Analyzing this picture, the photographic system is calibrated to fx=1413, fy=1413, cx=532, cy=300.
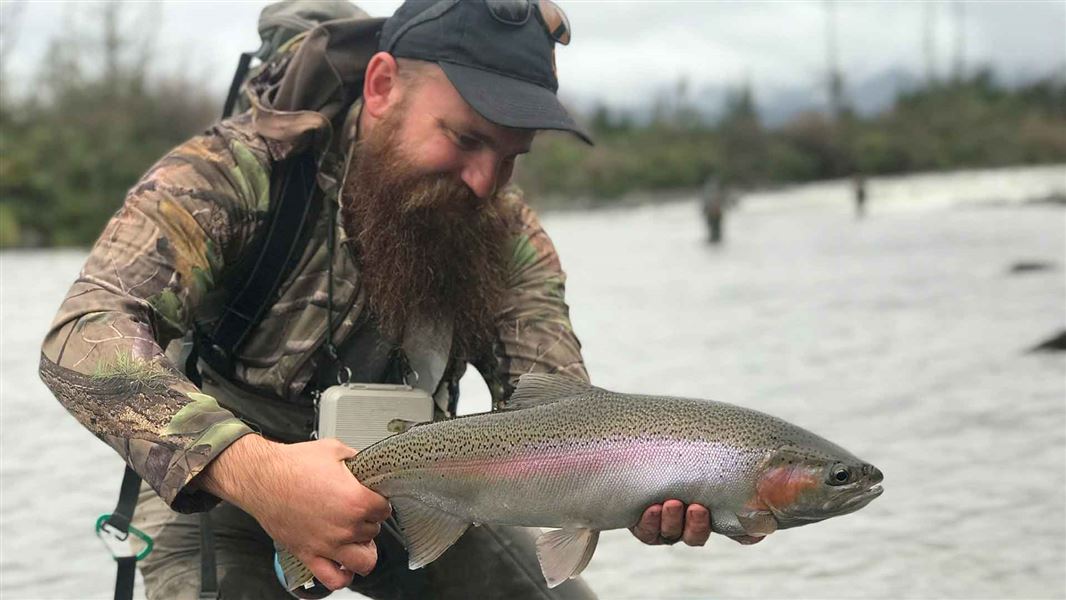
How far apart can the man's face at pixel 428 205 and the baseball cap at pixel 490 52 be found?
55mm

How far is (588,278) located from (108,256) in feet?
74.9

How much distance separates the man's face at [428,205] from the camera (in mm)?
3406

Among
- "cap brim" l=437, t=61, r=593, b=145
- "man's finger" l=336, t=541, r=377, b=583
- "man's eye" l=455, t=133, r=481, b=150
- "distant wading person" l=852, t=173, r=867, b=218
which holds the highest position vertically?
"cap brim" l=437, t=61, r=593, b=145

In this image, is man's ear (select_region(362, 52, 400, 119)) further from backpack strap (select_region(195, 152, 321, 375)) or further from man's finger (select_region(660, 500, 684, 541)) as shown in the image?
man's finger (select_region(660, 500, 684, 541))

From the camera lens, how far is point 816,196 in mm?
65312

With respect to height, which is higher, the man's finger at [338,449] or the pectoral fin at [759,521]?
the man's finger at [338,449]

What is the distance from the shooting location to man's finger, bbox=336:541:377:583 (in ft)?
8.65

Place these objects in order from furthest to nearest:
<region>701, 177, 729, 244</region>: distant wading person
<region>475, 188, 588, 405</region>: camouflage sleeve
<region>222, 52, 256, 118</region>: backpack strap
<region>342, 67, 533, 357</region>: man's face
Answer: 1. <region>701, 177, 729, 244</region>: distant wading person
2. <region>222, 52, 256, 118</region>: backpack strap
3. <region>475, 188, 588, 405</region>: camouflage sleeve
4. <region>342, 67, 533, 357</region>: man's face

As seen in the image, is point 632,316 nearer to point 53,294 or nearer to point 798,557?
point 53,294

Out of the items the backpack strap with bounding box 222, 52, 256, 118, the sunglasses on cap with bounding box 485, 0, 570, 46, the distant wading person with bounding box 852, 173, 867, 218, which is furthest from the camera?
the distant wading person with bounding box 852, 173, 867, 218

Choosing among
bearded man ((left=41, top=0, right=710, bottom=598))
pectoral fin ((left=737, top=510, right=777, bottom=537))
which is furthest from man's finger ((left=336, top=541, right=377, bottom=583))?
pectoral fin ((left=737, top=510, right=777, bottom=537))

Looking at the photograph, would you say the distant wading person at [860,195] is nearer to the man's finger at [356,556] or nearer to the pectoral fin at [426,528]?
the pectoral fin at [426,528]

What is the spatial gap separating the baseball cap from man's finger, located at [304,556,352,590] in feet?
3.73

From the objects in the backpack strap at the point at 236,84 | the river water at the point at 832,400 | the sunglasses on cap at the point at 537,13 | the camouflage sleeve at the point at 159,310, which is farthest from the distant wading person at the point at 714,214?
the camouflage sleeve at the point at 159,310
